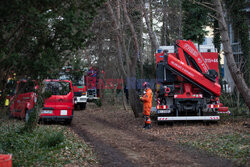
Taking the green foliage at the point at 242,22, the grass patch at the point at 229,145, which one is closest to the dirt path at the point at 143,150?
the grass patch at the point at 229,145

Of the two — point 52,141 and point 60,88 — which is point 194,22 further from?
point 52,141

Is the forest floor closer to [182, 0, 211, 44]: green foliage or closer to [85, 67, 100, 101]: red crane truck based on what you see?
[182, 0, 211, 44]: green foliage

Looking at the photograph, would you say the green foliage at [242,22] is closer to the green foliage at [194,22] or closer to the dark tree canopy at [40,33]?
the green foliage at [194,22]

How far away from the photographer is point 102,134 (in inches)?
499

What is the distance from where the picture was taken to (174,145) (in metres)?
10.0

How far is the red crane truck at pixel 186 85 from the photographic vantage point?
44.6 ft

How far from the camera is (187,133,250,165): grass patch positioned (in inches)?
311

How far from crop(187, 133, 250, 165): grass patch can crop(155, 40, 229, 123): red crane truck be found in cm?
290

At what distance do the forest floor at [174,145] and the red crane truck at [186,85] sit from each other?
629 millimetres

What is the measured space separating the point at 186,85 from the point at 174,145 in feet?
14.3

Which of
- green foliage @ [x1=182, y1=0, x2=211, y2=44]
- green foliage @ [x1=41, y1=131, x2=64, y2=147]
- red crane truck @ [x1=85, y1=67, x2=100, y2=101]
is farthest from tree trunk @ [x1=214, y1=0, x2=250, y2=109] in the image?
red crane truck @ [x1=85, y1=67, x2=100, y2=101]

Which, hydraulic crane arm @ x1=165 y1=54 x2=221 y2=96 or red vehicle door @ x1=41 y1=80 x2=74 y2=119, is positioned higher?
hydraulic crane arm @ x1=165 y1=54 x2=221 y2=96

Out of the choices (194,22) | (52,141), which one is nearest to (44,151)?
(52,141)

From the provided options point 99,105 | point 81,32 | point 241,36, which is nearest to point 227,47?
point 81,32
